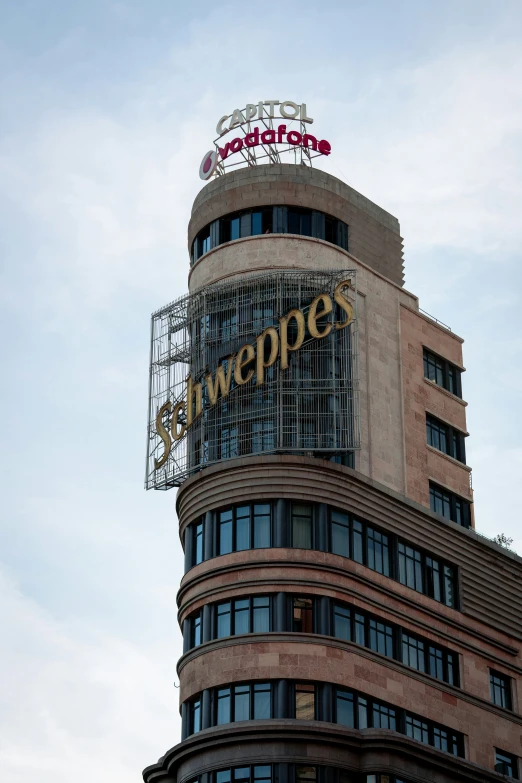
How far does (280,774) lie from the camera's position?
296 ft

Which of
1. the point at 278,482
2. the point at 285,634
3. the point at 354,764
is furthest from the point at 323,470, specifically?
the point at 354,764

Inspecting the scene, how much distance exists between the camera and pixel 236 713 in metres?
93.4

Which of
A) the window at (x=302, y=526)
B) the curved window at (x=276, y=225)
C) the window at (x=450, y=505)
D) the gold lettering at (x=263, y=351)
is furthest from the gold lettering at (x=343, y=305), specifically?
the window at (x=450, y=505)

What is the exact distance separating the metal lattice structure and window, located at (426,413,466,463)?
33.7 ft

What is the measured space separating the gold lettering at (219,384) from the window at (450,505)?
16.7 meters

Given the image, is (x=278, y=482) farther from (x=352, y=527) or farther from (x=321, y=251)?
(x=321, y=251)

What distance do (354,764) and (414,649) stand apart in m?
12.3

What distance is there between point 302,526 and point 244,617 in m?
6.67

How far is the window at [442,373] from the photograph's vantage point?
115250 mm

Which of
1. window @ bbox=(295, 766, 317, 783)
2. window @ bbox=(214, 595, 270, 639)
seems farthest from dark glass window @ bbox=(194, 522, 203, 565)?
window @ bbox=(295, 766, 317, 783)

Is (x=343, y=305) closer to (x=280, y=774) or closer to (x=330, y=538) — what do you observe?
(x=330, y=538)

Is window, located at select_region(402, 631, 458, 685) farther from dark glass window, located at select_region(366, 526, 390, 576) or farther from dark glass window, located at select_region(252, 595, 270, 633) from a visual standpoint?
dark glass window, located at select_region(252, 595, 270, 633)

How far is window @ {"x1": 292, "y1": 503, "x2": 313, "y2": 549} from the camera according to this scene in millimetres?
98000

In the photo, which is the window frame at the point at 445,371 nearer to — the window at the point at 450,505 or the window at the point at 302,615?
the window at the point at 450,505
